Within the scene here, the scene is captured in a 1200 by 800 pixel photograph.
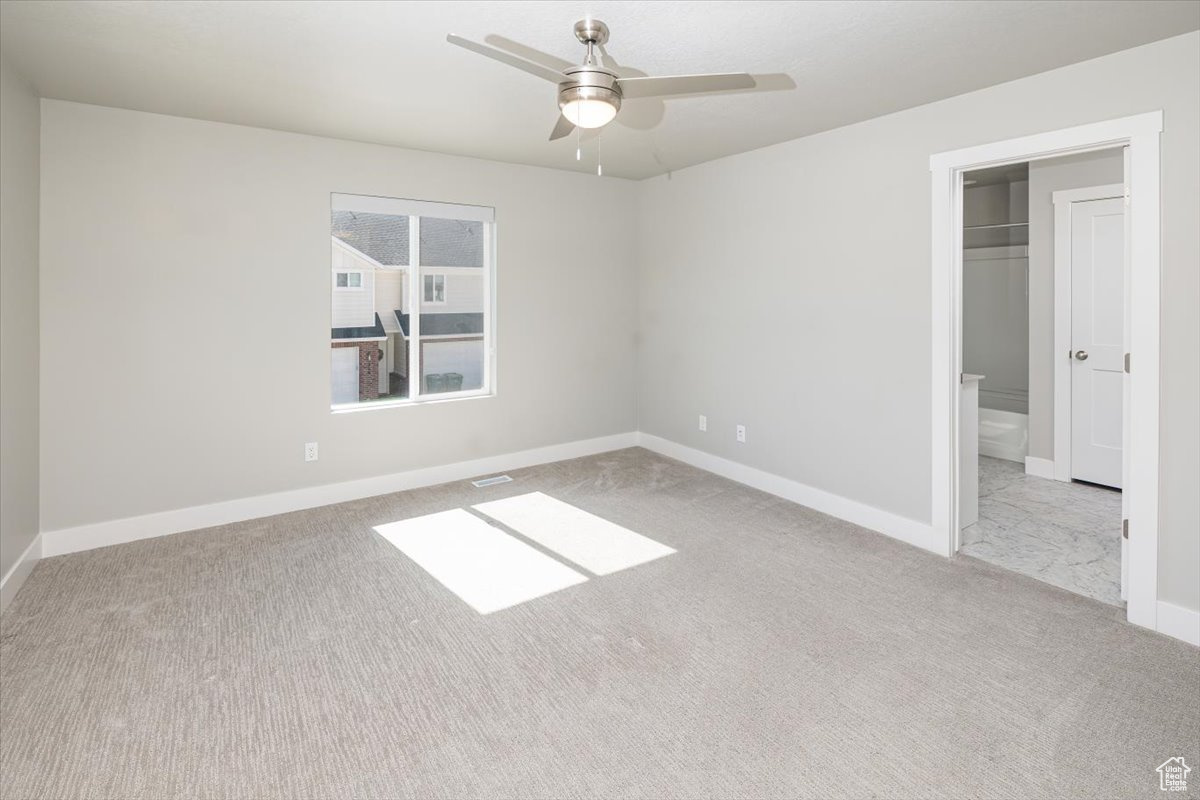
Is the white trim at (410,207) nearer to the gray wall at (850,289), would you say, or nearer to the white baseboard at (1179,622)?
the gray wall at (850,289)

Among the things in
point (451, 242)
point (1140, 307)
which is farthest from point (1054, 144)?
point (451, 242)

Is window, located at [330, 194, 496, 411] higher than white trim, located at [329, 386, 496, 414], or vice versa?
window, located at [330, 194, 496, 411]

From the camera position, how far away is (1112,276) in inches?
172

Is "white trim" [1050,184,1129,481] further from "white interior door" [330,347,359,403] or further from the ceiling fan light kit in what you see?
"white interior door" [330,347,359,403]

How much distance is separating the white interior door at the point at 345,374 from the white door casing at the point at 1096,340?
5.22m

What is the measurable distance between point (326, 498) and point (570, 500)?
166cm

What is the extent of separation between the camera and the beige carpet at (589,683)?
5.88ft

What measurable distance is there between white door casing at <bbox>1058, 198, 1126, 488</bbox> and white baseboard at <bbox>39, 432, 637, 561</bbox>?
12.4 ft

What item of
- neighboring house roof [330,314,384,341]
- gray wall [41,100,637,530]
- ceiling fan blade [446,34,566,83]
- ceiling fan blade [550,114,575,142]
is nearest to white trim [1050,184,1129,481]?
gray wall [41,100,637,530]

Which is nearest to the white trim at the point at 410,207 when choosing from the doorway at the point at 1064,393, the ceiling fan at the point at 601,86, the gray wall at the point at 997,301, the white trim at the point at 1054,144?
the ceiling fan at the point at 601,86

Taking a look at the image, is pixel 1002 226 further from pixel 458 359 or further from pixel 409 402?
pixel 409 402

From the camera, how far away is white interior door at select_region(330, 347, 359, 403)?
4.26m

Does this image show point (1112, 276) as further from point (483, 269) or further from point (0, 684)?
point (0, 684)

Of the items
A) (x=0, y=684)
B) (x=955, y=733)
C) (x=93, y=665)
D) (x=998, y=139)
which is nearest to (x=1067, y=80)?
(x=998, y=139)
